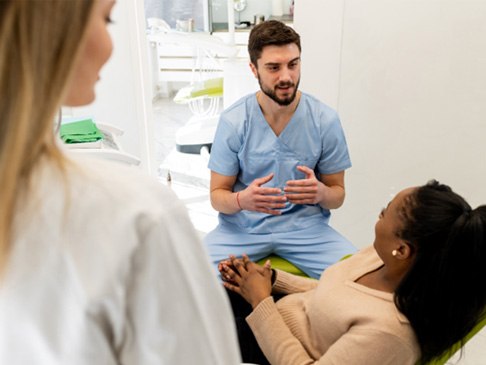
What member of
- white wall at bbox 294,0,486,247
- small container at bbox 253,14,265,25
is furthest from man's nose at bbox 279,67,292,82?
small container at bbox 253,14,265,25

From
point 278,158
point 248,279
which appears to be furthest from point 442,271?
point 278,158

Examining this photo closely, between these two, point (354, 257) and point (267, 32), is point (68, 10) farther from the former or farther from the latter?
point (267, 32)

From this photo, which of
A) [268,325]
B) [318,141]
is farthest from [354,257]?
[318,141]

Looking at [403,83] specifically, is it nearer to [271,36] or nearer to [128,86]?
[271,36]

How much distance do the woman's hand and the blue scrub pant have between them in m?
0.19

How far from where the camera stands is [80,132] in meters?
1.69

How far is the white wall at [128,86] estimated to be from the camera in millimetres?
2229

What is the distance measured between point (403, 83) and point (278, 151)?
68 cm

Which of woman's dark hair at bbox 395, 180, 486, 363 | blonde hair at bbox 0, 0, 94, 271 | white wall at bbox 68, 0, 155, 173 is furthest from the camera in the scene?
white wall at bbox 68, 0, 155, 173

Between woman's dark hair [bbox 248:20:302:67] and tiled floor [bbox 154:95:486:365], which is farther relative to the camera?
tiled floor [bbox 154:95:486:365]

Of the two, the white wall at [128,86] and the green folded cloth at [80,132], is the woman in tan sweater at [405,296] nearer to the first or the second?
the green folded cloth at [80,132]

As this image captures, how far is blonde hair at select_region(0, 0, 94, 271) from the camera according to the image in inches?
14.1

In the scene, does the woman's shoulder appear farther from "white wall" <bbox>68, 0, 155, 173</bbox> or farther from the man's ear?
"white wall" <bbox>68, 0, 155, 173</bbox>

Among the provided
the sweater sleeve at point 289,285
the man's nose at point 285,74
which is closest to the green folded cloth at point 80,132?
the man's nose at point 285,74
